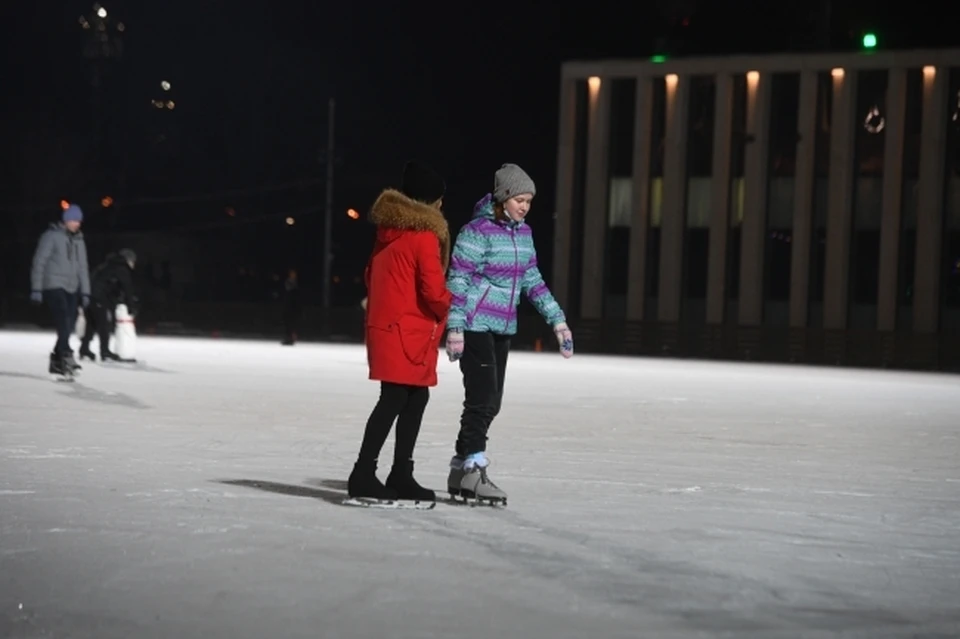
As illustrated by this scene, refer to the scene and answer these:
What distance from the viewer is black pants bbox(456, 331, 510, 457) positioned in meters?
7.71

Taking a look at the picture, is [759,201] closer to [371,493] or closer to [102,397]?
[102,397]

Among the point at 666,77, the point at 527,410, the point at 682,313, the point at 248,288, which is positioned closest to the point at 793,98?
the point at 666,77

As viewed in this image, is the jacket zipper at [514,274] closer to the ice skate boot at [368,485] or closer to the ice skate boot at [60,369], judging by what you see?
the ice skate boot at [368,485]

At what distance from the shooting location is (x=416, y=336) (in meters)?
7.45

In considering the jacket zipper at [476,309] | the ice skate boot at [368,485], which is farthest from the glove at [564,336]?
the ice skate boot at [368,485]

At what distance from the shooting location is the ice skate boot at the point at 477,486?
25.1 feet

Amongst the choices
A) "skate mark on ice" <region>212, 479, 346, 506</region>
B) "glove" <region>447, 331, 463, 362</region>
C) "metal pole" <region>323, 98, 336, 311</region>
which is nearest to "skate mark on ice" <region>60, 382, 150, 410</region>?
"skate mark on ice" <region>212, 479, 346, 506</region>

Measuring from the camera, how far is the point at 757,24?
51062 millimetres

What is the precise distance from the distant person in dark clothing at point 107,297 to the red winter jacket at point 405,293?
14.8 m

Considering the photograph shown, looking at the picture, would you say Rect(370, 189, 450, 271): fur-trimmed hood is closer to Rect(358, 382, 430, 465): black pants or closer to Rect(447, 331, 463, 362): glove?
Rect(447, 331, 463, 362): glove

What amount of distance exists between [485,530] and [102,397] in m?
8.74

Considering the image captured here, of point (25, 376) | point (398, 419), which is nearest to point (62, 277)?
point (25, 376)

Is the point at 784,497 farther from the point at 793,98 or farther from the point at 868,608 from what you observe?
the point at 793,98

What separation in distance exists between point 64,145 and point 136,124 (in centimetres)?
352
